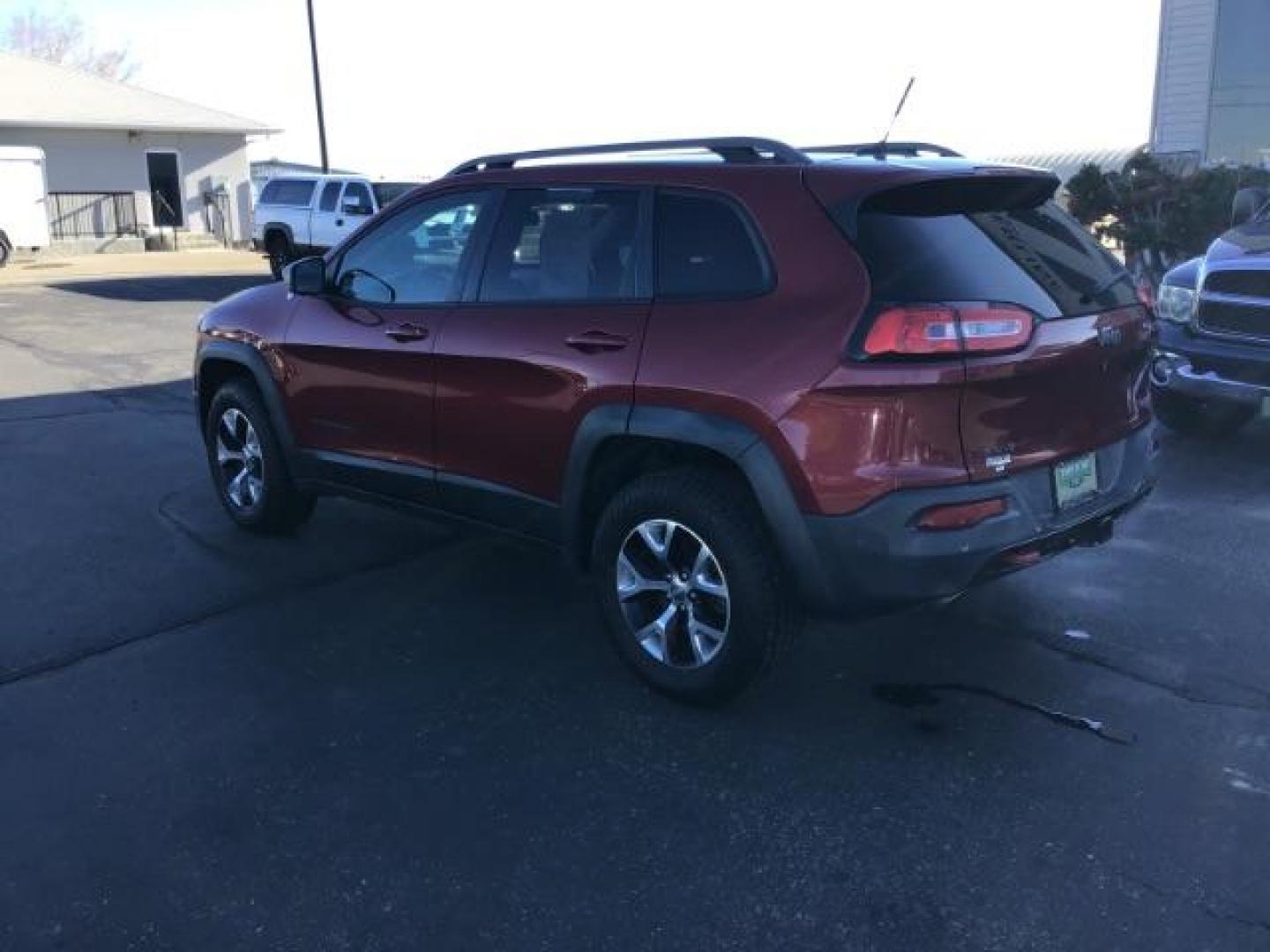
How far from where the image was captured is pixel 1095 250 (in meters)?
4.16

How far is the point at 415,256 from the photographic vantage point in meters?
4.80

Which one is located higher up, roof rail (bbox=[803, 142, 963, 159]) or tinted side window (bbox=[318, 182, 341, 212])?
tinted side window (bbox=[318, 182, 341, 212])

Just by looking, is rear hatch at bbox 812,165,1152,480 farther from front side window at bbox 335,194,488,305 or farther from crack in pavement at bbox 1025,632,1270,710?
front side window at bbox 335,194,488,305

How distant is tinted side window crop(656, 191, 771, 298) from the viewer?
3635 mm

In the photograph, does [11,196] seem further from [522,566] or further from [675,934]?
[675,934]

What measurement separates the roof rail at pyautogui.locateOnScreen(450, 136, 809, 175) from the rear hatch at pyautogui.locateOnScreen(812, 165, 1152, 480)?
46cm

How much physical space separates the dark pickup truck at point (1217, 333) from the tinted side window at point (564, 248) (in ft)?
13.3

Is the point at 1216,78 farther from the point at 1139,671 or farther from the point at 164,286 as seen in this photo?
the point at 164,286

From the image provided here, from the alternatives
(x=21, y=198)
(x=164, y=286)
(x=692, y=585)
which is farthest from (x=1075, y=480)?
(x=21, y=198)

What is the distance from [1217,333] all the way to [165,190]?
29.8 m

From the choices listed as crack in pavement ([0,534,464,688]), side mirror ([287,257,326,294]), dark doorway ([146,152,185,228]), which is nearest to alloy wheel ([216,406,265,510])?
crack in pavement ([0,534,464,688])

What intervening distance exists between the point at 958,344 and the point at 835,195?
609 mm

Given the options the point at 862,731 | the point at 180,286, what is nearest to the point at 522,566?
the point at 862,731

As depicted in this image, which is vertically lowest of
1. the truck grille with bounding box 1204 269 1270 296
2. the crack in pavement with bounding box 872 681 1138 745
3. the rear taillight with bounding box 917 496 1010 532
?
the crack in pavement with bounding box 872 681 1138 745
